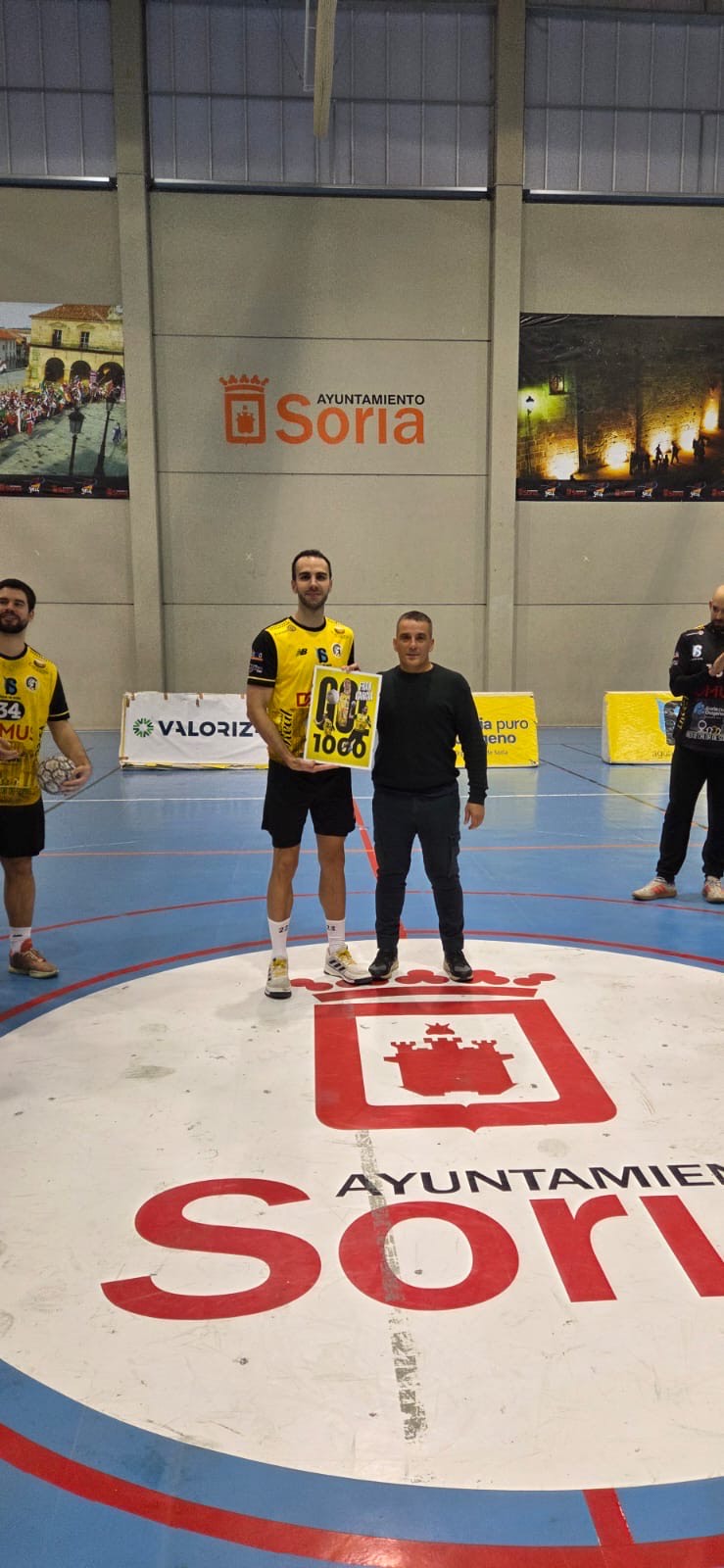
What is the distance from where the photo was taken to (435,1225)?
10.7ft

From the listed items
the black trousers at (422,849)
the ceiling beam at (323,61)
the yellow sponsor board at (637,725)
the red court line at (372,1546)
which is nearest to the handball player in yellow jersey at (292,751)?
the black trousers at (422,849)

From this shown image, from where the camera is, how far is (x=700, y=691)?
274 inches

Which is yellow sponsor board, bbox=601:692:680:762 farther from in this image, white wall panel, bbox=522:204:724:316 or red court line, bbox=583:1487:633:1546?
red court line, bbox=583:1487:633:1546

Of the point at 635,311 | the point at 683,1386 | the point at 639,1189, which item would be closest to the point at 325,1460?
the point at 683,1386

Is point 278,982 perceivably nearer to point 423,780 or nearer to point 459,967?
point 459,967

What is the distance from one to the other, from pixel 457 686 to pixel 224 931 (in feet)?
7.41

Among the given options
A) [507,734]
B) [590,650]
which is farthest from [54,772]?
[590,650]

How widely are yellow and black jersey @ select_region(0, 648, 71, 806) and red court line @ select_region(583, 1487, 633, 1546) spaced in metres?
4.27

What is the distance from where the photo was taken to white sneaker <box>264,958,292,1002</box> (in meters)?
5.28

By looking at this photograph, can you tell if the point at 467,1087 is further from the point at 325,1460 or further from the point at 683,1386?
the point at 325,1460

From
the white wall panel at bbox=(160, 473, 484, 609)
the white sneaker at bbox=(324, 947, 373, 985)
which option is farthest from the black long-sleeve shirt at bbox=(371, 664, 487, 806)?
the white wall panel at bbox=(160, 473, 484, 609)

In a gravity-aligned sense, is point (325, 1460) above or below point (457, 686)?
below

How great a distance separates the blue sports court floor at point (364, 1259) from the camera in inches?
87.3

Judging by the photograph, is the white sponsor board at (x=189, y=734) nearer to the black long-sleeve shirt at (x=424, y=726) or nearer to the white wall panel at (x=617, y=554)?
the white wall panel at (x=617, y=554)
